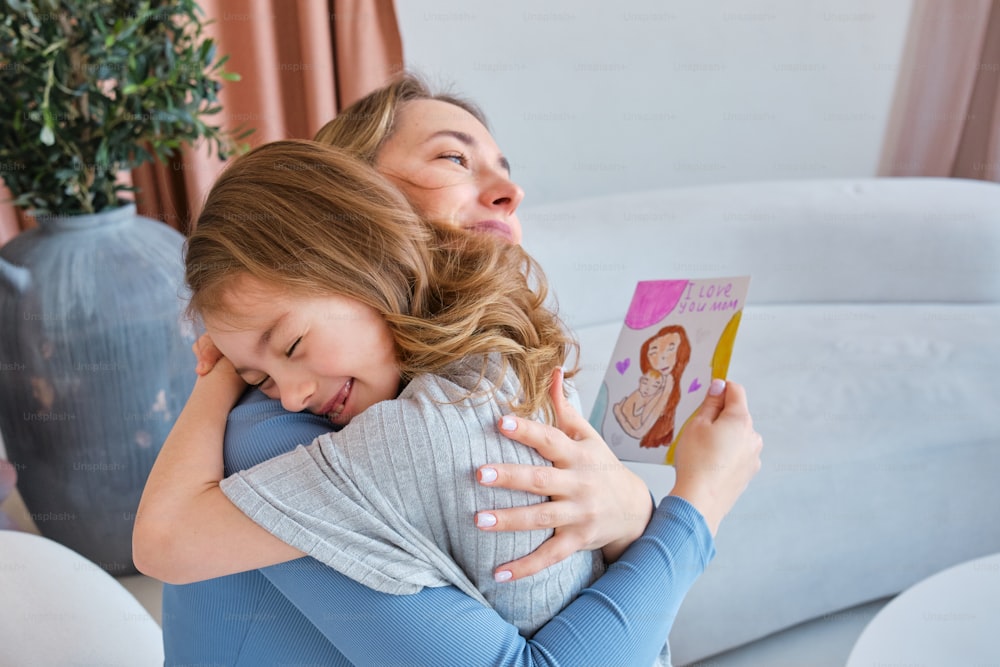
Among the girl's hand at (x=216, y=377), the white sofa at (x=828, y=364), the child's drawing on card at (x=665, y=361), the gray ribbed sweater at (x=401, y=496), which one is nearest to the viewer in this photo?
the gray ribbed sweater at (x=401, y=496)

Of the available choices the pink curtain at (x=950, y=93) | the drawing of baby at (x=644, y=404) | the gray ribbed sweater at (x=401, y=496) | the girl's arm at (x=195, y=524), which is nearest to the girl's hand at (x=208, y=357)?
the girl's arm at (x=195, y=524)

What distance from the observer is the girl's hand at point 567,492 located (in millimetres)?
699

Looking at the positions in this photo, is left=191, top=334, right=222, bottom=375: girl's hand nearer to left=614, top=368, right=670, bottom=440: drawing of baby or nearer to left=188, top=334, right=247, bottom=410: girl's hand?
left=188, top=334, right=247, bottom=410: girl's hand

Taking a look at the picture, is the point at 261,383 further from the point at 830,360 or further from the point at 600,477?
the point at 830,360

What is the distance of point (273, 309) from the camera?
2.46 ft

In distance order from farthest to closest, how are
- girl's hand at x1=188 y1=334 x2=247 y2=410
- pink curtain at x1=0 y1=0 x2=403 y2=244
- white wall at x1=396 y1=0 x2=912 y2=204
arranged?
1. white wall at x1=396 y1=0 x2=912 y2=204
2. pink curtain at x1=0 y1=0 x2=403 y2=244
3. girl's hand at x1=188 y1=334 x2=247 y2=410

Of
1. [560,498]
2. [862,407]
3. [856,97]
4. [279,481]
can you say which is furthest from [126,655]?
[856,97]

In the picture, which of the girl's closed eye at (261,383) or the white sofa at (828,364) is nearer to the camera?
the girl's closed eye at (261,383)

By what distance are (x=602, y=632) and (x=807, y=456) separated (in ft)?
3.08

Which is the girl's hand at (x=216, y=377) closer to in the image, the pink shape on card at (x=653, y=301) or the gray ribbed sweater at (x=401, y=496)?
the gray ribbed sweater at (x=401, y=496)

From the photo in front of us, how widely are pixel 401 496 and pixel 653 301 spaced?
18.1 inches

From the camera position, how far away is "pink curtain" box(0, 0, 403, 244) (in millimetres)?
2250

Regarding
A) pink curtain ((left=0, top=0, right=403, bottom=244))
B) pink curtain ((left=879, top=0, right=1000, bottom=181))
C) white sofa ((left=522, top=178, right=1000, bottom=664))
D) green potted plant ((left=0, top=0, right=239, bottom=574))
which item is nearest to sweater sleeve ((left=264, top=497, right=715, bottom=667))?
white sofa ((left=522, top=178, right=1000, bottom=664))

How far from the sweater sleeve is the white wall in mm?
1995
